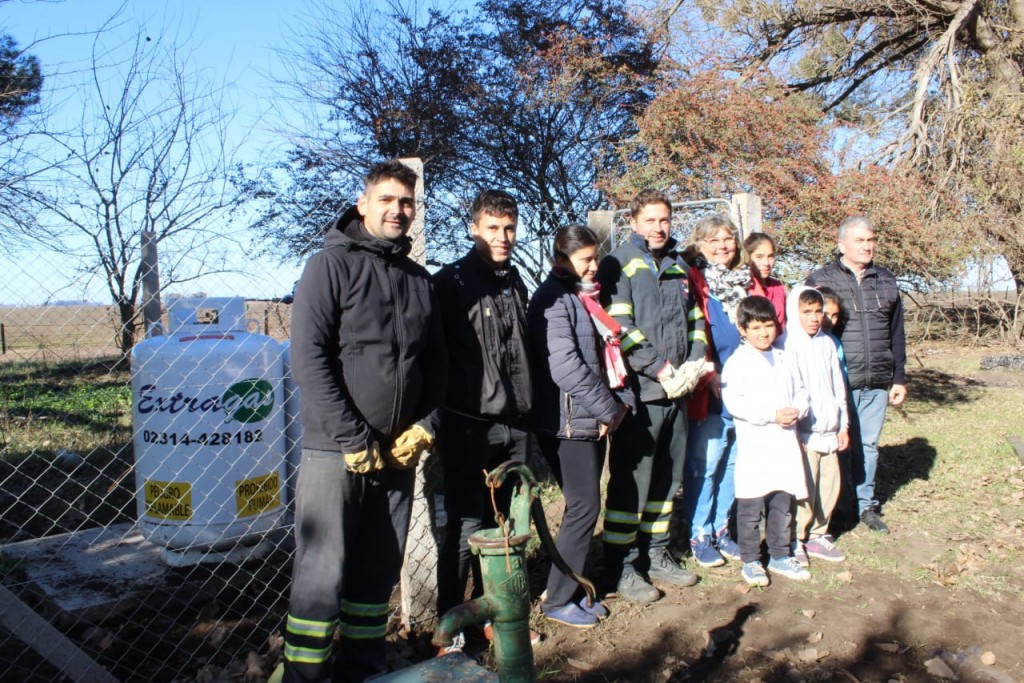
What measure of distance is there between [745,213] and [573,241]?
7.80 feet

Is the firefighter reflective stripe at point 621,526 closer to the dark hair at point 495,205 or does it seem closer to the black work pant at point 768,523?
the black work pant at point 768,523

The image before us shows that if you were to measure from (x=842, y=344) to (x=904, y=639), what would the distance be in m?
2.02

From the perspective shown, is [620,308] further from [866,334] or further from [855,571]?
[855,571]

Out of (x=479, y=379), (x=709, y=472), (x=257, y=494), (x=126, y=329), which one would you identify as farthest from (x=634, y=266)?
(x=126, y=329)

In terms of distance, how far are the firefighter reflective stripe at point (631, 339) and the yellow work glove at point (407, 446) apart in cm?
139

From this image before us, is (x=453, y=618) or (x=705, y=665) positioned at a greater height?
(x=453, y=618)

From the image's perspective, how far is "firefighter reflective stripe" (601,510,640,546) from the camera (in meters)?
3.97

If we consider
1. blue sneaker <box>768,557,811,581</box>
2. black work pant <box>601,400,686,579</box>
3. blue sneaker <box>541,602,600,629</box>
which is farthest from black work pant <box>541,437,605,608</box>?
blue sneaker <box>768,557,811,581</box>

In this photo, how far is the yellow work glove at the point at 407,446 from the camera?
9.06 ft

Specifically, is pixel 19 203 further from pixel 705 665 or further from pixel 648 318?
pixel 705 665

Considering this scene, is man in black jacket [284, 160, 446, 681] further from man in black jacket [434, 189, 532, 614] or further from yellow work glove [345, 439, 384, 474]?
man in black jacket [434, 189, 532, 614]

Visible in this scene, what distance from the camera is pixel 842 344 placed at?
16.5 feet

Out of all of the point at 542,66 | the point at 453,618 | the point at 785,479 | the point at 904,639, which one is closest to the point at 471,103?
the point at 542,66

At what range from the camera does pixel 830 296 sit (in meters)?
4.93
